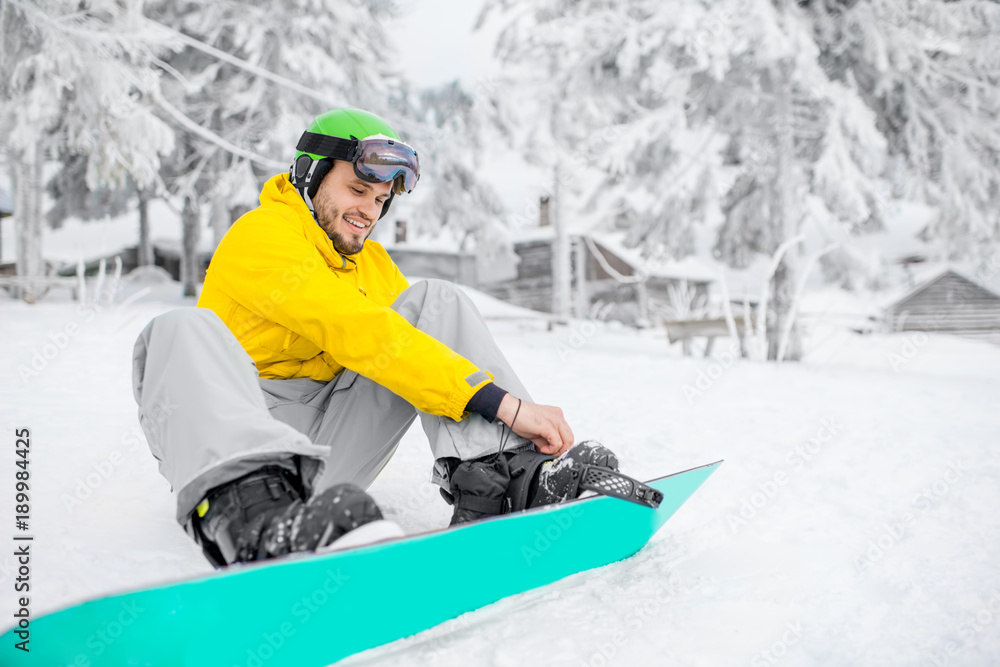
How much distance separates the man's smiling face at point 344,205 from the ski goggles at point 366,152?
3cm

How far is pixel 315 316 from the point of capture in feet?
4.72

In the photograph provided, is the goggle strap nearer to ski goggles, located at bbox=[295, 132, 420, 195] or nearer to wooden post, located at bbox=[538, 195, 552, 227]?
ski goggles, located at bbox=[295, 132, 420, 195]

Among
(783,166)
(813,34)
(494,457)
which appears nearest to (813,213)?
(783,166)

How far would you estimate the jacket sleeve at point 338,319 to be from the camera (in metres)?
1.44

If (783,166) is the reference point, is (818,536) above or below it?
→ below

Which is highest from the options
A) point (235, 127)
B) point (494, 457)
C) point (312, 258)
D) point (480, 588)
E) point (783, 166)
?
point (235, 127)

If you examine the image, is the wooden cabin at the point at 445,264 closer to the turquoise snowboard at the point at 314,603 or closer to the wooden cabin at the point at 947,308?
the wooden cabin at the point at 947,308

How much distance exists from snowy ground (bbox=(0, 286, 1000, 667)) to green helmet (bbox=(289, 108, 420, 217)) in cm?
101

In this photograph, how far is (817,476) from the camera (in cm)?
261

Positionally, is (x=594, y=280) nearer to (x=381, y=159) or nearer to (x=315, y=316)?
(x=381, y=159)

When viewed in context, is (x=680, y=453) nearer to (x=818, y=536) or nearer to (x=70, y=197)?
(x=818, y=536)

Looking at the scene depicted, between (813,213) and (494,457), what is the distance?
769 cm

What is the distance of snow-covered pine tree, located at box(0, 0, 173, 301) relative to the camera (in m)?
6.39

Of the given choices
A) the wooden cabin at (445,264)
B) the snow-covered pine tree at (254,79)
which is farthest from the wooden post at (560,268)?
the wooden cabin at (445,264)
